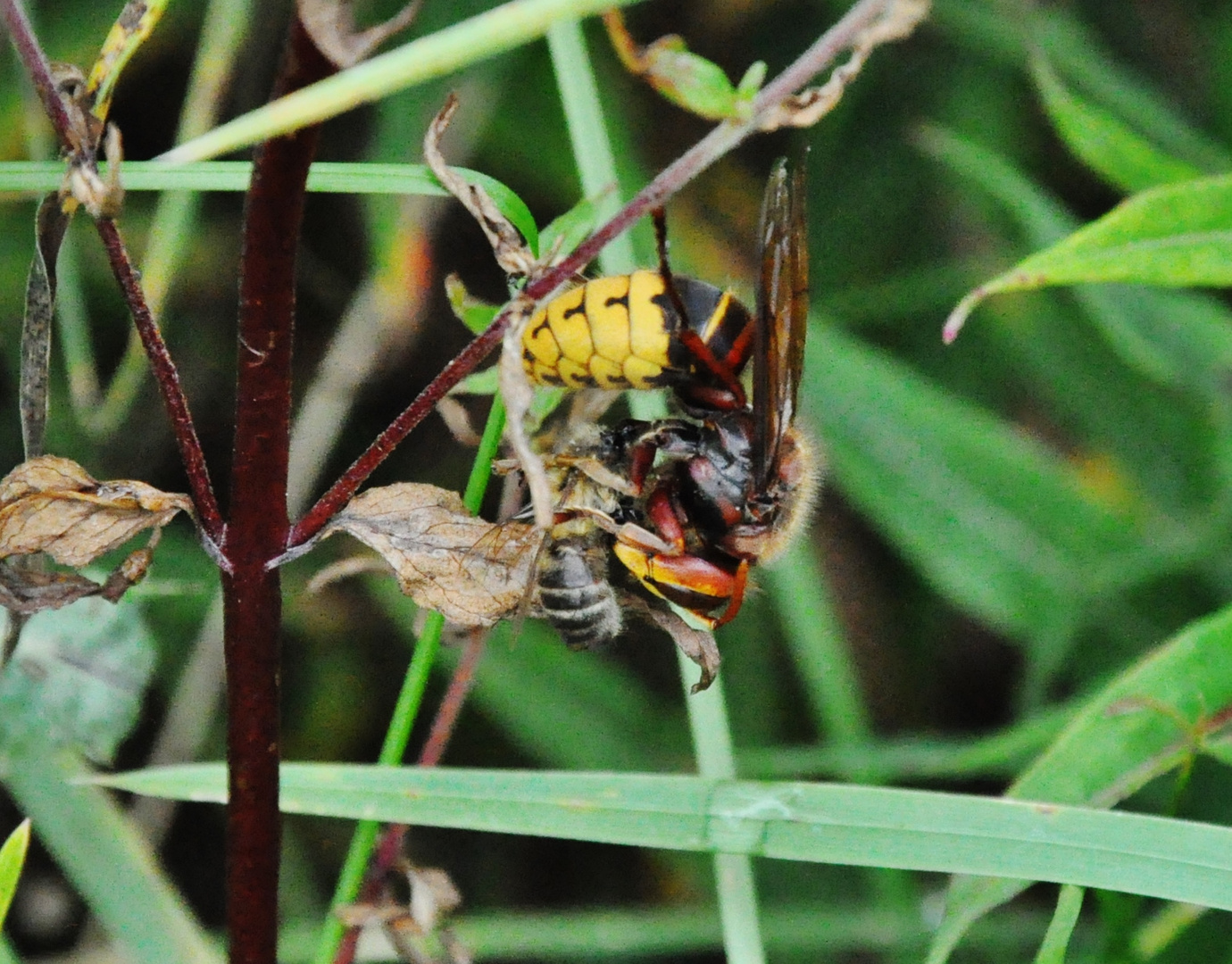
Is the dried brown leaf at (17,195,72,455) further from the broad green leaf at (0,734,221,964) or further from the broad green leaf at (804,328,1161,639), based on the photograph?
the broad green leaf at (804,328,1161,639)

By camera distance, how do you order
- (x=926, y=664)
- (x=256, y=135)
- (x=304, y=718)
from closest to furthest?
(x=256, y=135) < (x=304, y=718) < (x=926, y=664)

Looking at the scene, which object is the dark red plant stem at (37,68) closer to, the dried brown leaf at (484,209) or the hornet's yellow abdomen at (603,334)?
the dried brown leaf at (484,209)

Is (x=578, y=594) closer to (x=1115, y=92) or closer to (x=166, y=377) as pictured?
(x=166, y=377)

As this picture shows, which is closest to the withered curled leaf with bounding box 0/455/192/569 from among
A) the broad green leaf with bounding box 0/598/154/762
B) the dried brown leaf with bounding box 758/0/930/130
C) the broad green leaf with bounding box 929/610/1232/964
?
the dried brown leaf with bounding box 758/0/930/130

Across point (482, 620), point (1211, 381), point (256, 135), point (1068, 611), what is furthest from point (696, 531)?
point (1211, 381)

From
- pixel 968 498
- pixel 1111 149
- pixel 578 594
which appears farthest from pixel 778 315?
pixel 968 498

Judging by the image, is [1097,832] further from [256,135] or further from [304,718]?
[304,718]
